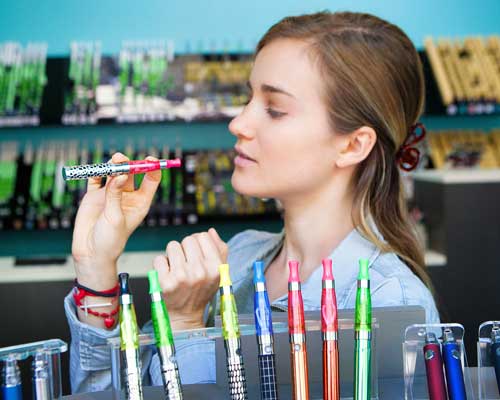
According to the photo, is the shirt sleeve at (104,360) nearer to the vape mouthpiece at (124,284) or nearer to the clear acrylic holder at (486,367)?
the vape mouthpiece at (124,284)

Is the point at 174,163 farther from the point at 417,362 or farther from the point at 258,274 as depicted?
the point at 417,362

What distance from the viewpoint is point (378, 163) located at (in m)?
1.91

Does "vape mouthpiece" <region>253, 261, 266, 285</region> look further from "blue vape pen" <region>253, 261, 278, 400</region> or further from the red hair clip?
the red hair clip

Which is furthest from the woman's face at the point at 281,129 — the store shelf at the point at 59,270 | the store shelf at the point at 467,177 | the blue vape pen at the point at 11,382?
the store shelf at the point at 467,177

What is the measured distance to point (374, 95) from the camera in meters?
1.78

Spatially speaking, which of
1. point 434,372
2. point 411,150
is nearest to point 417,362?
point 434,372

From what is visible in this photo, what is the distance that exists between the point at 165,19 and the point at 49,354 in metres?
4.69

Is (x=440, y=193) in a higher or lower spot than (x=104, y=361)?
higher

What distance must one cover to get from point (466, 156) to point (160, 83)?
6.32 feet

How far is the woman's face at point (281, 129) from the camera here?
171 cm

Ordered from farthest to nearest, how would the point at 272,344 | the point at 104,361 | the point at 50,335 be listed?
the point at 50,335 < the point at 104,361 < the point at 272,344

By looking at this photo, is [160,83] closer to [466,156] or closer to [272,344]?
[466,156]

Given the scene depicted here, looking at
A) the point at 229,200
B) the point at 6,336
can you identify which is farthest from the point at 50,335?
the point at 229,200

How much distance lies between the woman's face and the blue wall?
388cm
